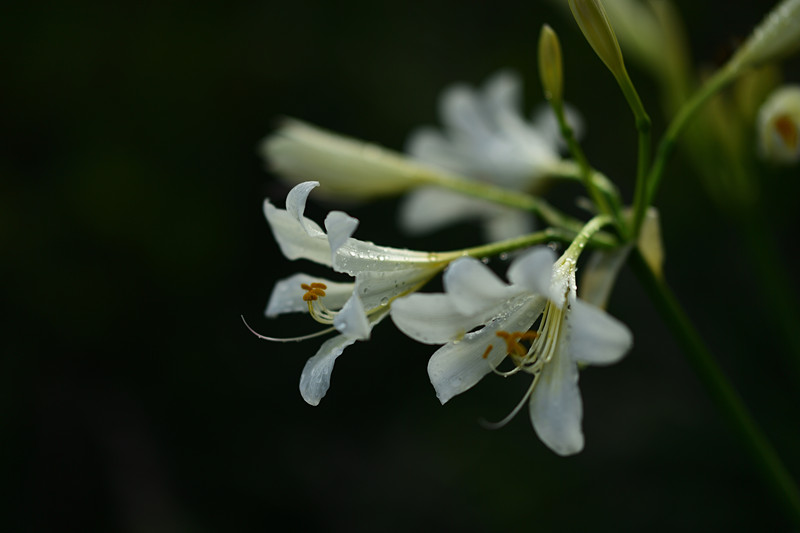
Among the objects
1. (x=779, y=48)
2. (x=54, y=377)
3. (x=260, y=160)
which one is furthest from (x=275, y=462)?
(x=779, y=48)

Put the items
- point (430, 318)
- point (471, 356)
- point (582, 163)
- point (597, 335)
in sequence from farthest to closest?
point (582, 163) < point (471, 356) < point (430, 318) < point (597, 335)

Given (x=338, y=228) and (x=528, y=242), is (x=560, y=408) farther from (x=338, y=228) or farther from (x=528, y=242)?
(x=338, y=228)

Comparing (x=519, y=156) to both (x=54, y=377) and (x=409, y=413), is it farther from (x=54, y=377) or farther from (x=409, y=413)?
(x=54, y=377)

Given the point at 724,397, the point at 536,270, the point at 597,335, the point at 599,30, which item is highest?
the point at 599,30

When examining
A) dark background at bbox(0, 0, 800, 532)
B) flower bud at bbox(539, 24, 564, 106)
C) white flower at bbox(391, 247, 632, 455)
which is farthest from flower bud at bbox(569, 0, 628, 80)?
dark background at bbox(0, 0, 800, 532)

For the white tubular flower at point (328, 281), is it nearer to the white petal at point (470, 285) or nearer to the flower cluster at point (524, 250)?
the flower cluster at point (524, 250)

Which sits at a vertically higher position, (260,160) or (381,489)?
(260,160)

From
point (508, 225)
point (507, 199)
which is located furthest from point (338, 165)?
point (508, 225)
